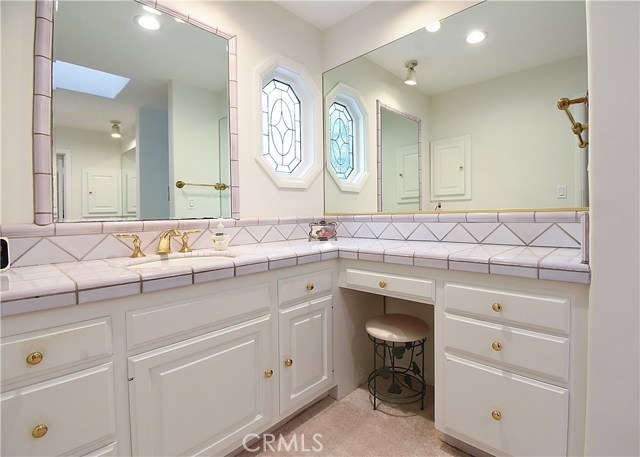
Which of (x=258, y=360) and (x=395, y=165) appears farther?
(x=395, y=165)

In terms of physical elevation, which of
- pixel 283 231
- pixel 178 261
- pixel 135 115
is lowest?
pixel 178 261

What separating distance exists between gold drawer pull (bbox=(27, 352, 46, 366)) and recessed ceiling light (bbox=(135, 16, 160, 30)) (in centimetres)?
152

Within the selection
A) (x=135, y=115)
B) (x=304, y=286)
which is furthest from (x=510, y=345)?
(x=135, y=115)

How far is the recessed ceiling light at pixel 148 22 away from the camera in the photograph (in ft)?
5.05

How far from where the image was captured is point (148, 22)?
1567 millimetres

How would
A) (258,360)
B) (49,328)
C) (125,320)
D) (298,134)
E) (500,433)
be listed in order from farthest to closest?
1. (298,134)
2. (258,360)
3. (500,433)
4. (125,320)
5. (49,328)

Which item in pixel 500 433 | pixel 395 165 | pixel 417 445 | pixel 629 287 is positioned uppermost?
A: pixel 395 165

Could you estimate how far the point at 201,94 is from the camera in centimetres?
177

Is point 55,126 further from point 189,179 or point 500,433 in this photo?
point 500,433

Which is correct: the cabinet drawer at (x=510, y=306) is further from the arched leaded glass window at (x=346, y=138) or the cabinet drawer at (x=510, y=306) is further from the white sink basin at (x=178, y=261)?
the arched leaded glass window at (x=346, y=138)

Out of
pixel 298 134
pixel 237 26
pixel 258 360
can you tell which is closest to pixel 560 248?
pixel 258 360

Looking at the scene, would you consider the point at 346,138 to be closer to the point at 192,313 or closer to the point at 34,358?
the point at 192,313

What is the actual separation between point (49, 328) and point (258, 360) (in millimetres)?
742

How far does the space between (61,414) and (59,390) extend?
0.22ft
